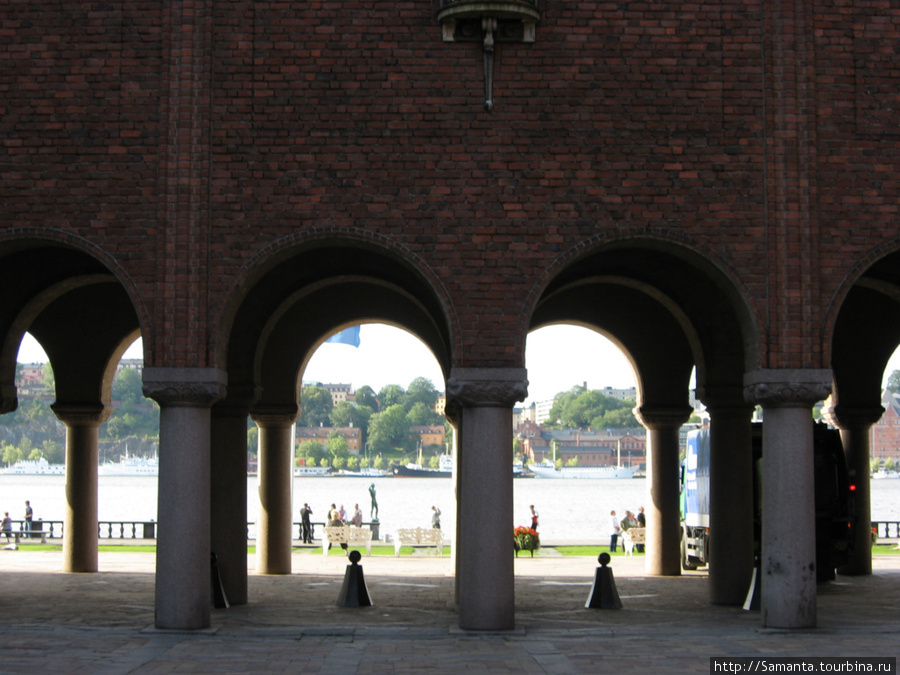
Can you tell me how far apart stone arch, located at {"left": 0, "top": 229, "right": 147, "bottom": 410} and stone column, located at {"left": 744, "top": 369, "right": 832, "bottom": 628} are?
31.3ft

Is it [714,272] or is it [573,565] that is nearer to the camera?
[714,272]

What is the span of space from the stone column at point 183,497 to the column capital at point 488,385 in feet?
9.58

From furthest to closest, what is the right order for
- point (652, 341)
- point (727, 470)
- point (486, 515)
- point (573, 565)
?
point (573, 565) < point (652, 341) < point (727, 470) < point (486, 515)

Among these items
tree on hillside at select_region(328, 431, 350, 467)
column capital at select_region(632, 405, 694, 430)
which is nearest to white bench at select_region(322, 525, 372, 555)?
column capital at select_region(632, 405, 694, 430)

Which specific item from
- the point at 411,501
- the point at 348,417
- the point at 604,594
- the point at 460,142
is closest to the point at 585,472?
the point at 348,417

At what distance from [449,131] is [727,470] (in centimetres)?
693

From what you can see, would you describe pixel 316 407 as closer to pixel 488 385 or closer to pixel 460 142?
pixel 460 142

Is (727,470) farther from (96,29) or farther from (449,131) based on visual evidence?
(96,29)

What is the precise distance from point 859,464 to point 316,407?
434ft

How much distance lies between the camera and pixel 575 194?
559 inches

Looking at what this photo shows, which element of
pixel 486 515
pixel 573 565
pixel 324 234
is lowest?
pixel 573 565

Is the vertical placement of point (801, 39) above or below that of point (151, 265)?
above

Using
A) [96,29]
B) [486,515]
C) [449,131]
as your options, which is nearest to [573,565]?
[486,515]

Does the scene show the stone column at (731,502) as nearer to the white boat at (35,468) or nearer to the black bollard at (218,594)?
the black bollard at (218,594)
